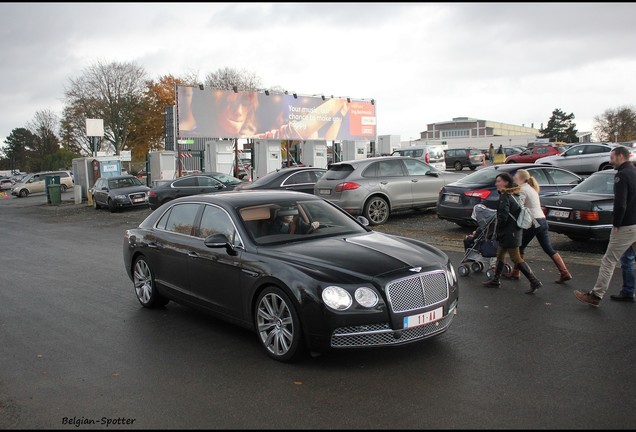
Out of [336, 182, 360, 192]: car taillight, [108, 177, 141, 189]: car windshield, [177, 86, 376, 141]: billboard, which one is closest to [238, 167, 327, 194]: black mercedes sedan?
[336, 182, 360, 192]: car taillight

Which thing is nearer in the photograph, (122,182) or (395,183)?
(395,183)

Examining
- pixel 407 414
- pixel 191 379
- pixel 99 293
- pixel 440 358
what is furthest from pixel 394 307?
pixel 99 293

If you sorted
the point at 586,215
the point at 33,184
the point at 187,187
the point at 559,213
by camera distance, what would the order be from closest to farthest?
the point at 586,215
the point at 559,213
the point at 187,187
the point at 33,184

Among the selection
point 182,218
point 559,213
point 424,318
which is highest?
point 182,218

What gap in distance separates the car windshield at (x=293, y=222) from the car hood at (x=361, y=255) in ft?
0.78

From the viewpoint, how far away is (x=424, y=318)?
16.0ft

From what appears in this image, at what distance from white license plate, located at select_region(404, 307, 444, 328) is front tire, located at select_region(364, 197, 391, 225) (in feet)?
29.1

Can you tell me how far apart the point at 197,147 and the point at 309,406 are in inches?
1599

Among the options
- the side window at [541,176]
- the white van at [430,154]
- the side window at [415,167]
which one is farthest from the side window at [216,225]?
the white van at [430,154]

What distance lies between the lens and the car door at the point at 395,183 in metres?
14.4

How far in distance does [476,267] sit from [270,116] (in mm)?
26007

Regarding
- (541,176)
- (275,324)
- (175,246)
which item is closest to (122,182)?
(541,176)

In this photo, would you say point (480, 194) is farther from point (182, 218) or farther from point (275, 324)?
point (275, 324)

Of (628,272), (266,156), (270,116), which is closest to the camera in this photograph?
(628,272)
